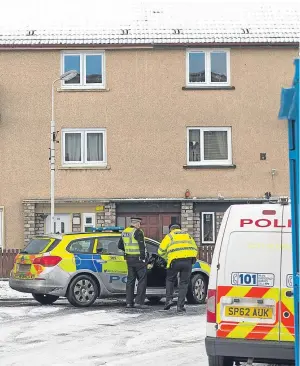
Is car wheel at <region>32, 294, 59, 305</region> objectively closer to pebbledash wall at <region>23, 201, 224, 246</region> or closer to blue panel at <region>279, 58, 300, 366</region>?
pebbledash wall at <region>23, 201, 224, 246</region>

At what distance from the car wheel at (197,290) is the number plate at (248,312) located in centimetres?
979

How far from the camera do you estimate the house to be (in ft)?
109

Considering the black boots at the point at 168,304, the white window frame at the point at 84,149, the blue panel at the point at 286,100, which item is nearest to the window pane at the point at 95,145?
the white window frame at the point at 84,149

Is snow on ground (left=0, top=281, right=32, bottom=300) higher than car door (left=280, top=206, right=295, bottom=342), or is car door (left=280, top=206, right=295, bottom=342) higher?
car door (left=280, top=206, right=295, bottom=342)

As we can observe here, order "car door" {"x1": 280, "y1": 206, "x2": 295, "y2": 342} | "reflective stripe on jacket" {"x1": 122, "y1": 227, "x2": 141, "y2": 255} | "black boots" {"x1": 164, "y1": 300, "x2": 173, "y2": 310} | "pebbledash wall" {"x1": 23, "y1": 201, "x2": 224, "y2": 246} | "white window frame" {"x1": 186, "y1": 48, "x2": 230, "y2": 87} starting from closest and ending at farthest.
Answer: "car door" {"x1": 280, "y1": 206, "x2": 295, "y2": 342} → "black boots" {"x1": 164, "y1": 300, "x2": 173, "y2": 310} → "reflective stripe on jacket" {"x1": 122, "y1": 227, "x2": 141, "y2": 255} → "pebbledash wall" {"x1": 23, "y1": 201, "x2": 224, "y2": 246} → "white window frame" {"x1": 186, "y1": 48, "x2": 230, "y2": 87}

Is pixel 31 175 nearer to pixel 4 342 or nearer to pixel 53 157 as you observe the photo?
pixel 53 157

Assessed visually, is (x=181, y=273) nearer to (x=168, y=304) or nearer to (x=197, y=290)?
(x=168, y=304)

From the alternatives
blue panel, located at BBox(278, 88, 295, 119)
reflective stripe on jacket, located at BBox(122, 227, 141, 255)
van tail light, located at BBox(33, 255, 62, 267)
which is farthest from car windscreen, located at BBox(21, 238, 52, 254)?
blue panel, located at BBox(278, 88, 295, 119)

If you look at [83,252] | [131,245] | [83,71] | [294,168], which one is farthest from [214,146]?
[294,168]

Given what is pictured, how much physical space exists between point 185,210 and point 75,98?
212 inches

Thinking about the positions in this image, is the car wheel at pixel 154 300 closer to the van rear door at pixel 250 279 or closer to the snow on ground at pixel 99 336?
the snow on ground at pixel 99 336

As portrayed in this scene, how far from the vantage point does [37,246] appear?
19.5m

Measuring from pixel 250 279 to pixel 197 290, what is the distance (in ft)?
33.1

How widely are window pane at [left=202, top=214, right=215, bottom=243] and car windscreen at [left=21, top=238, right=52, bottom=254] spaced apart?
14468mm
